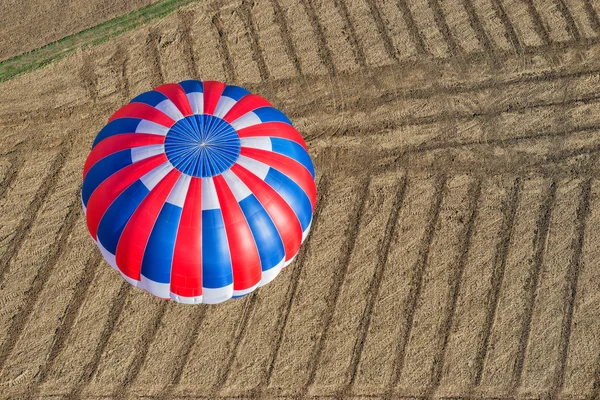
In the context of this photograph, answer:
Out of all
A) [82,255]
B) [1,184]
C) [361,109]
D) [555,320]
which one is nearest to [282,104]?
[361,109]

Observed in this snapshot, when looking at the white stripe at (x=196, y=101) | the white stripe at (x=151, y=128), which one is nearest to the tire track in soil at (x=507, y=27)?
the white stripe at (x=196, y=101)

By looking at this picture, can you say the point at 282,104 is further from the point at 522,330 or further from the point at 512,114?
the point at 522,330

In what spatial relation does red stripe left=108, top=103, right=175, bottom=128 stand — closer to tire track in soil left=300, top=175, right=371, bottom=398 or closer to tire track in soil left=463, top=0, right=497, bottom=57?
tire track in soil left=300, top=175, right=371, bottom=398

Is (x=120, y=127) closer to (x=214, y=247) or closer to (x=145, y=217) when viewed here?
(x=145, y=217)

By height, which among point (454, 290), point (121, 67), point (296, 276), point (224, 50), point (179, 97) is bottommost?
point (454, 290)

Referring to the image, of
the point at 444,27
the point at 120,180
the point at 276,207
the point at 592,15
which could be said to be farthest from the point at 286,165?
the point at 592,15

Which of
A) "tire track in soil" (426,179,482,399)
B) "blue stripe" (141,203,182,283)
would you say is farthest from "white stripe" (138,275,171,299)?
"tire track in soil" (426,179,482,399)
